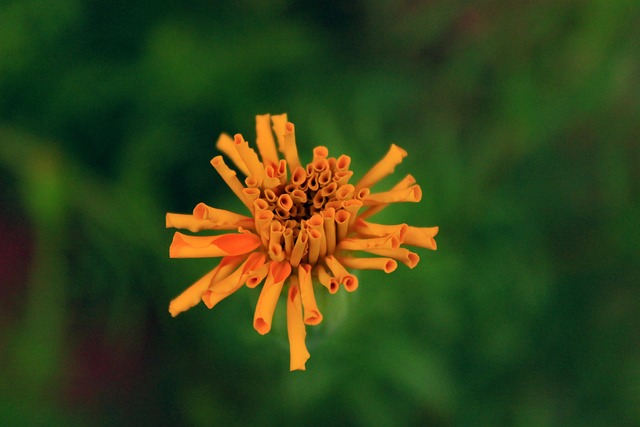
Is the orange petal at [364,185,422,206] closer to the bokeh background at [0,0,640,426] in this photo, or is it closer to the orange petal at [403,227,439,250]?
the orange petal at [403,227,439,250]

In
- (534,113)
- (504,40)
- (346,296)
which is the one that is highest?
(504,40)

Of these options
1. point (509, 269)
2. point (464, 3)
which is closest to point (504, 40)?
point (464, 3)

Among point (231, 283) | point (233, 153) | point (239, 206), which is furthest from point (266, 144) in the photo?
point (239, 206)

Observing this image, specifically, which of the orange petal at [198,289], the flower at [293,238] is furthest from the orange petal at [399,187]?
the orange petal at [198,289]

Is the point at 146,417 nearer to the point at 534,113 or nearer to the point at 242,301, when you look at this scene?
the point at 242,301

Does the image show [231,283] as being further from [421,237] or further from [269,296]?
[421,237]

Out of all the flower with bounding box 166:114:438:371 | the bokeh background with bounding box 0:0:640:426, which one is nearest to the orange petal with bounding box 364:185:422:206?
the flower with bounding box 166:114:438:371
